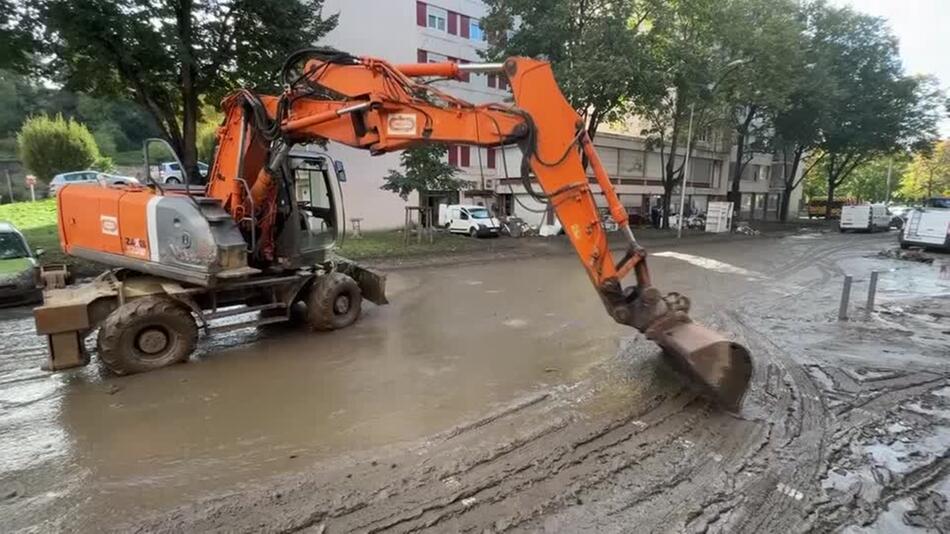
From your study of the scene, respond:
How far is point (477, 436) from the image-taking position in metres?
4.76

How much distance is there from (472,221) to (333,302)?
1919 centimetres

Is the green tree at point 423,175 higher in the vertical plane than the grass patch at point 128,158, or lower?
lower

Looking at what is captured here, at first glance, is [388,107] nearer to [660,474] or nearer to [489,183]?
[660,474]

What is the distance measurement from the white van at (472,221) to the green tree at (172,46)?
482 inches

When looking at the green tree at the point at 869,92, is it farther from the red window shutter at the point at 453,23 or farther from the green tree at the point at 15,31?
the green tree at the point at 15,31

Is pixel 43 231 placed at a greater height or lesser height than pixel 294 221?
lesser

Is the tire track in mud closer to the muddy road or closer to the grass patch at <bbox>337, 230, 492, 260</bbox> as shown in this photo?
the muddy road

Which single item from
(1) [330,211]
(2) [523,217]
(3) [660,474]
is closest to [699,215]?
(2) [523,217]

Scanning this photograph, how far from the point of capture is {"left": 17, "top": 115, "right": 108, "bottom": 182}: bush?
114ft

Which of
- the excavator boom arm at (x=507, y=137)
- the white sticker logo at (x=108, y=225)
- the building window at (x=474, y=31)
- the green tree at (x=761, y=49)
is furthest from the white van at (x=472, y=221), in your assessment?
the white sticker logo at (x=108, y=225)

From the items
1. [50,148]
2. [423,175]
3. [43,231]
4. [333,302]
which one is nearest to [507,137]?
[333,302]

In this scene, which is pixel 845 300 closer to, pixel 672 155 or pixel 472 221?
pixel 472 221

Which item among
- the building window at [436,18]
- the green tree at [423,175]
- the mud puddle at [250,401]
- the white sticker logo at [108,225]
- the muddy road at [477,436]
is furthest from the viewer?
the building window at [436,18]

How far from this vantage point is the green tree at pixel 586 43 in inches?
810
